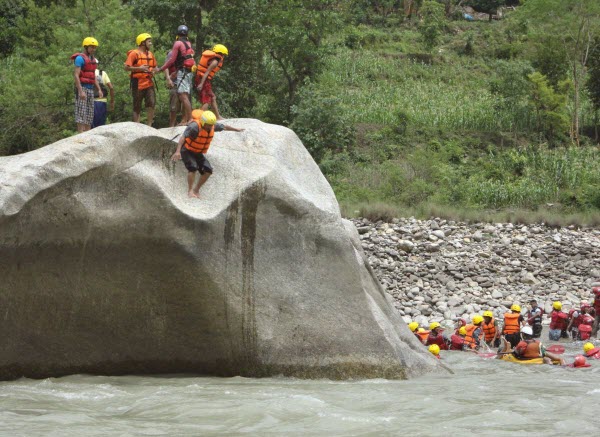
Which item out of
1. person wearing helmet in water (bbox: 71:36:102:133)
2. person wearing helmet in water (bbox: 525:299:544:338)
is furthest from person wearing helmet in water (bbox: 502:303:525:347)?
person wearing helmet in water (bbox: 71:36:102:133)

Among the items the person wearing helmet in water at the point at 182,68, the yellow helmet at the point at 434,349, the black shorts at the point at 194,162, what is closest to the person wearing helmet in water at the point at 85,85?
the person wearing helmet in water at the point at 182,68

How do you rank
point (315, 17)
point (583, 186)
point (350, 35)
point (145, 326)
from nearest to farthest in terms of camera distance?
point (145, 326)
point (583, 186)
point (315, 17)
point (350, 35)

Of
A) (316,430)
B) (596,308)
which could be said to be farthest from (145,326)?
(596,308)

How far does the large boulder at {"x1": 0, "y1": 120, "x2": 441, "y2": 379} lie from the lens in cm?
1083

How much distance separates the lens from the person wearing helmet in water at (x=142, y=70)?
1361cm

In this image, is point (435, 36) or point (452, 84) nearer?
point (452, 84)

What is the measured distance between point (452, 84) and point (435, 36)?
4597mm

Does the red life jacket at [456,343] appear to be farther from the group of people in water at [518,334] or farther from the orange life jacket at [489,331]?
the orange life jacket at [489,331]

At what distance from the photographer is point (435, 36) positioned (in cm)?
4906

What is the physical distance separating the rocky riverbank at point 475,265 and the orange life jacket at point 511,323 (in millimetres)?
3348

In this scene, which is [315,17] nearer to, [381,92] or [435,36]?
[381,92]

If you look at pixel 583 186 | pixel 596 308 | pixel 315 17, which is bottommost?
pixel 596 308

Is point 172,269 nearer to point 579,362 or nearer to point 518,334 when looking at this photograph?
point 579,362

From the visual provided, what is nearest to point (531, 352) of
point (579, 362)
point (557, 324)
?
point (579, 362)
